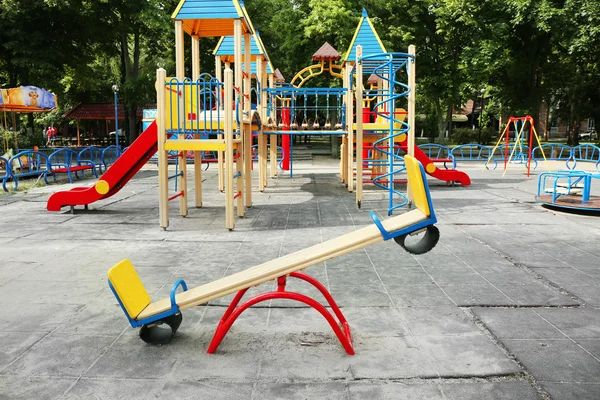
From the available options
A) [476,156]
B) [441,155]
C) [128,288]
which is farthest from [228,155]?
[476,156]

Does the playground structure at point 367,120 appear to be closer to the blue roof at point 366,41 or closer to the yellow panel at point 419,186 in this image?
the blue roof at point 366,41

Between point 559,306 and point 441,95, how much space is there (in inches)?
946

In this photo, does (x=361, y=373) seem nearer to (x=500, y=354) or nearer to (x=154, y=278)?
(x=500, y=354)

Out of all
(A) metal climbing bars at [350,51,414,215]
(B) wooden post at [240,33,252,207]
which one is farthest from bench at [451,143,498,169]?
(B) wooden post at [240,33,252,207]

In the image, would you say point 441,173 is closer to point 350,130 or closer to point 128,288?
point 350,130

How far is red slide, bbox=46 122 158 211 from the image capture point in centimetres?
928

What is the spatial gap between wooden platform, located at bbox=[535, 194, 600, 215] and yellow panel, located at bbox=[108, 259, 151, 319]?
8.29 metres

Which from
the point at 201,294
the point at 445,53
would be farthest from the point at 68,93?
the point at 201,294

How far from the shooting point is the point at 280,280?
12.5ft

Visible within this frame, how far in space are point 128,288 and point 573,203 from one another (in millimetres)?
8852

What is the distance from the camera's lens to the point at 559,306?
15.1 ft

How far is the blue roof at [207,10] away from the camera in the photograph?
864 centimetres

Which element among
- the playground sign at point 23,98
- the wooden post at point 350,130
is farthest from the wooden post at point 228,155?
the playground sign at point 23,98

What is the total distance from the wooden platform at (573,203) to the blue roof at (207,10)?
673 cm
